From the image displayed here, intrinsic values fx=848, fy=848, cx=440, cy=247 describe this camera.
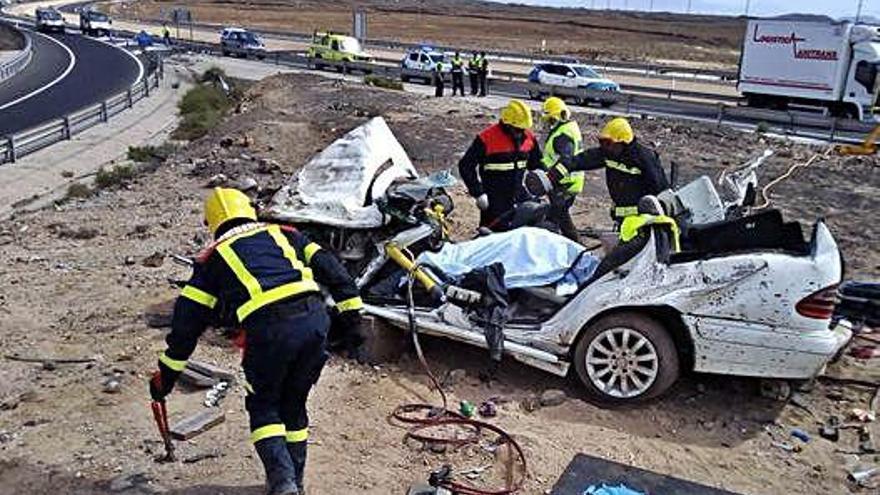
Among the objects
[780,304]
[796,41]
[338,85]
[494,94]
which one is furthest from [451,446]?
[796,41]

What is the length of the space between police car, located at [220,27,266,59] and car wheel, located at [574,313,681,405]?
3766 cm

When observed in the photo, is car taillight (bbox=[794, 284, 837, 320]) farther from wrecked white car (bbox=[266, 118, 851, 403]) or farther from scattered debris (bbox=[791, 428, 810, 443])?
scattered debris (bbox=[791, 428, 810, 443])

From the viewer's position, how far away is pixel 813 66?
89.5ft

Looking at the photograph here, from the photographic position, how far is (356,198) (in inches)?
248

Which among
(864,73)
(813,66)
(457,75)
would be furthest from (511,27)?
(864,73)

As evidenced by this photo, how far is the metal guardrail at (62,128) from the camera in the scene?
16.5 m

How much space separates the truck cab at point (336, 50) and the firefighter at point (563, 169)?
92.0 feet

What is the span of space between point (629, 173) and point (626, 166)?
0.06m

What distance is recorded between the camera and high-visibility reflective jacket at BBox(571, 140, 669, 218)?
23.5 ft

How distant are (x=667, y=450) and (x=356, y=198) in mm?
2817

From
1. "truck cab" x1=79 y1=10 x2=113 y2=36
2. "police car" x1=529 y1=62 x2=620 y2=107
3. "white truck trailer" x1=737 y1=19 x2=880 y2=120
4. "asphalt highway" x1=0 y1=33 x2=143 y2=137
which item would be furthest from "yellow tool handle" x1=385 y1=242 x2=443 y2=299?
"truck cab" x1=79 y1=10 x2=113 y2=36

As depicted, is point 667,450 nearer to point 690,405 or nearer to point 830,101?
point 690,405

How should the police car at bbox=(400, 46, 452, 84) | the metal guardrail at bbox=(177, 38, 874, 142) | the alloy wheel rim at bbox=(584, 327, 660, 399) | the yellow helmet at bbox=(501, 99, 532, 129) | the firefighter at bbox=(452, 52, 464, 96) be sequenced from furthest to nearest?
1. the police car at bbox=(400, 46, 452, 84)
2. the firefighter at bbox=(452, 52, 464, 96)
3. the metal guardrail at bbox=(177, 38, 874, 142)
4. the yellow helmet at bbox=(501, 99, 532, 129)
5. the alloy wheel rim at bbox=(584, 327, 660, 399)

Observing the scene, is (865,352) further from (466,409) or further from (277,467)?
(277,467)
